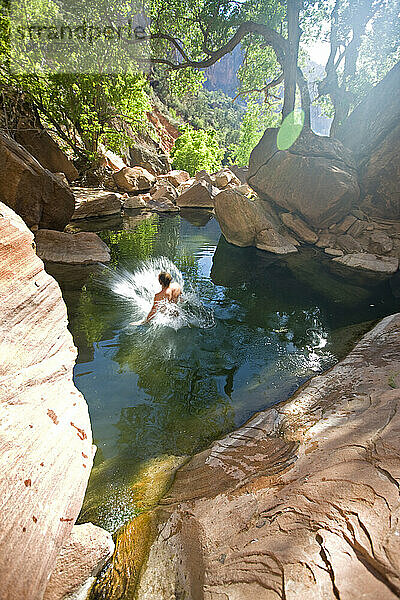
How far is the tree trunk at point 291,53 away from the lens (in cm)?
1187

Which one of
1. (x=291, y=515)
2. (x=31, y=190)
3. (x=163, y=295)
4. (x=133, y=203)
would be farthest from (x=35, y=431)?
(x=133, y=203)

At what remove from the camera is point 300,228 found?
13.4 metres

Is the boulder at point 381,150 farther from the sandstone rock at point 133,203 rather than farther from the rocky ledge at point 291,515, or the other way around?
the sandstone rock at point 133,203

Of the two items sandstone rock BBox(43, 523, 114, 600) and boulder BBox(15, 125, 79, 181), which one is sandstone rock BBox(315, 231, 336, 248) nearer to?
sandstone rock BBox(43, 523, 114, 600)

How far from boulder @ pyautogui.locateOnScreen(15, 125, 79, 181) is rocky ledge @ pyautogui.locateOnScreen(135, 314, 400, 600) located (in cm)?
1899

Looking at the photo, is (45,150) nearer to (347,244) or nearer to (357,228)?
(347,244)

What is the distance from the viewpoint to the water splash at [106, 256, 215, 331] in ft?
21.9

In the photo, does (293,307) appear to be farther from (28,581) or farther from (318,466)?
(28,581)

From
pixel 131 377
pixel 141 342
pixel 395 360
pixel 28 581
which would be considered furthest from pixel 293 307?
pixel 28 581

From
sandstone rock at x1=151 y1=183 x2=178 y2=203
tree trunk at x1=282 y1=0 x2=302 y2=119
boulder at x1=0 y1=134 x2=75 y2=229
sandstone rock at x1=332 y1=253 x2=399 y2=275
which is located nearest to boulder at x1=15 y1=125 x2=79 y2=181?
sandstone rock at x1=151 y1=183 x2=178 y2=203

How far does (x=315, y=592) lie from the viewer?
1.45m

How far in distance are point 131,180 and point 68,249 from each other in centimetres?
1507

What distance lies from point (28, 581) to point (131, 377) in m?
3.01

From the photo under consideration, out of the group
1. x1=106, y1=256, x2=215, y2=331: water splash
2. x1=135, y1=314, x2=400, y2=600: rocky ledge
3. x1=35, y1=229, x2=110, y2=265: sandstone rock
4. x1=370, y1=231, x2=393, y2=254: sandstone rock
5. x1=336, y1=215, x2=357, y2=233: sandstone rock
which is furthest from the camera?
x1=336, y1=215, x2=357, y2=233: sandstone rock
